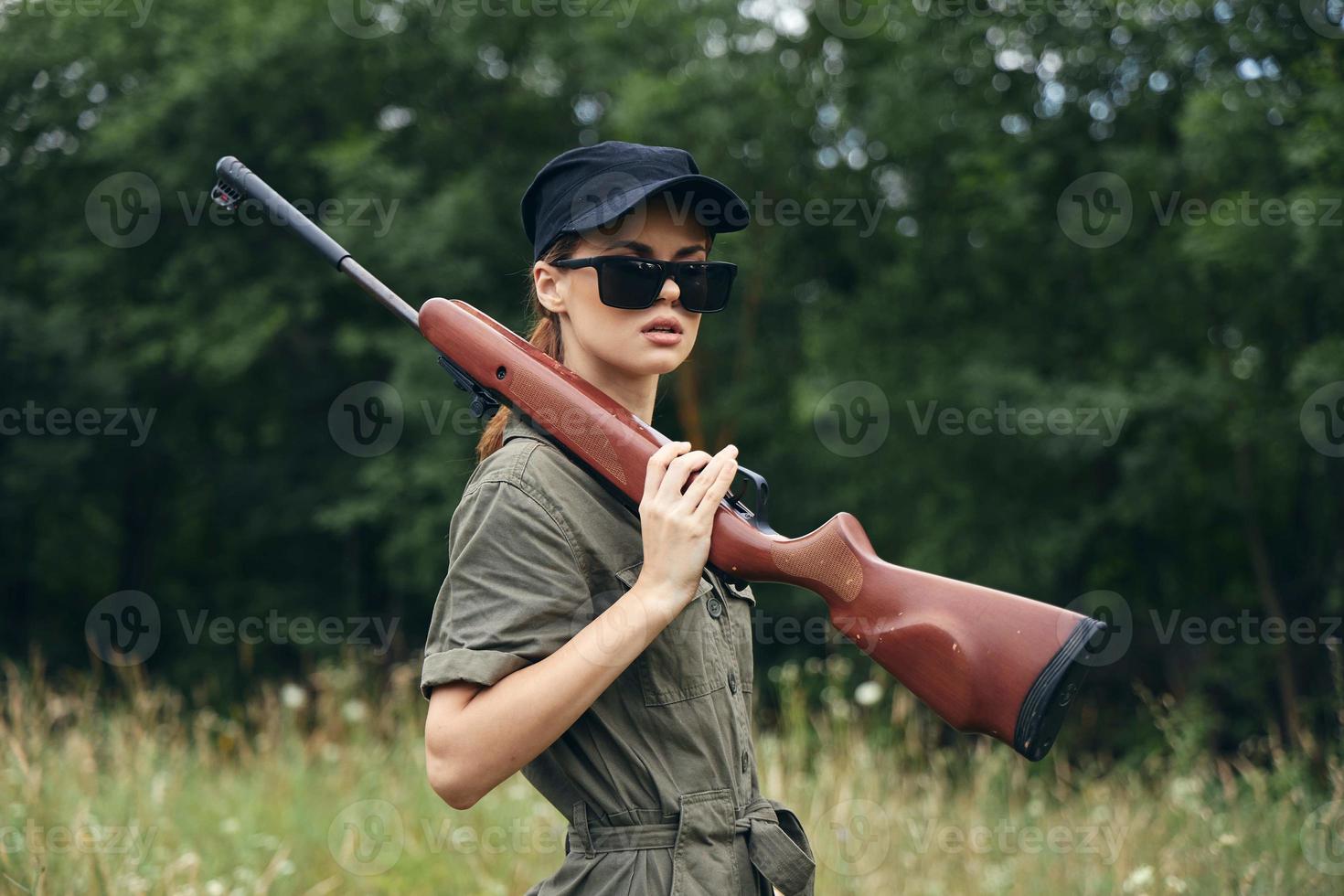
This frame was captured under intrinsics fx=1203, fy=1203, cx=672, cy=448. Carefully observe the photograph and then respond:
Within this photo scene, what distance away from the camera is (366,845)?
4.89 metres

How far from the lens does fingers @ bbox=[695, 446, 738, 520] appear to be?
1.86 meters

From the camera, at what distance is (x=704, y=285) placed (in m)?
2.08

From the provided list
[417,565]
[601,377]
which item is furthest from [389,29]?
[601,377]

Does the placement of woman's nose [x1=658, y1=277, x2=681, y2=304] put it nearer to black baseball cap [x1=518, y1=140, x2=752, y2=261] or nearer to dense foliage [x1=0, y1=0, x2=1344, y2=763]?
black baseball cap [x1=518, y1=140, x2=752, y2=261]

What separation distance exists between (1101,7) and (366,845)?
1016cm

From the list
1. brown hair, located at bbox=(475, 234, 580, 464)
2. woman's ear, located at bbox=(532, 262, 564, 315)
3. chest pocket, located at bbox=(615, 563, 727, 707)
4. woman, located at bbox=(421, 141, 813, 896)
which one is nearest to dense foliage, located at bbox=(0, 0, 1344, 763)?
brown hair, located at bbox=(475, 234, 580, 464)

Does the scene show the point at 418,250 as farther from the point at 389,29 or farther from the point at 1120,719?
the point at 1120,719

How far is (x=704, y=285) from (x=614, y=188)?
0.76ft

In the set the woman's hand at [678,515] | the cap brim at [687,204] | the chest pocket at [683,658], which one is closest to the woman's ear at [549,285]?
the cap brim at [687,204]

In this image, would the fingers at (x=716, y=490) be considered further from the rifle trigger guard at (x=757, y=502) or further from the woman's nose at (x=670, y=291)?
the woman's nose at (x=670, y=291)

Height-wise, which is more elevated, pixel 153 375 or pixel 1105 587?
pixel 153 375

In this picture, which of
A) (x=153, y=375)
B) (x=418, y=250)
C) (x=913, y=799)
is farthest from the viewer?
(x=153, y=375)

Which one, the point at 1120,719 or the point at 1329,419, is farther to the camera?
the point at 1120,719

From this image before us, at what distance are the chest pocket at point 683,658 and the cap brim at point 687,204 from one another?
0.57 m
